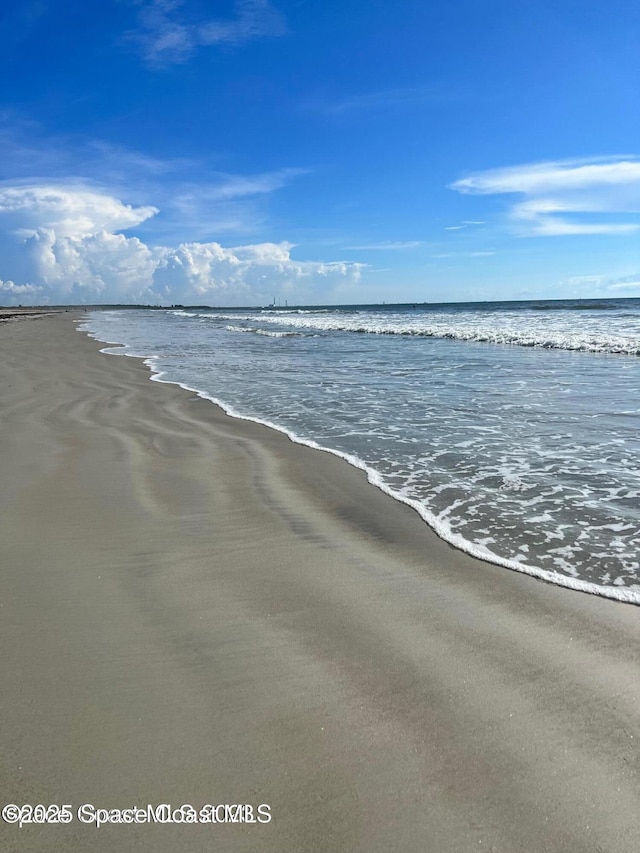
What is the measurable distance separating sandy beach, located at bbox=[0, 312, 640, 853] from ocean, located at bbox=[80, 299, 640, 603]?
0.43m

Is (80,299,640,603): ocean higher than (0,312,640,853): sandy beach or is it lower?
higher

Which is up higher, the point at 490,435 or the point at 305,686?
the point at 490,435

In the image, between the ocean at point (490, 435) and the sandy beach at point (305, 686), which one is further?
the ocean at point (490, 435)

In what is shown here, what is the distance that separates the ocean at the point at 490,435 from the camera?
387cm

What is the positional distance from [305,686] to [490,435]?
503cm

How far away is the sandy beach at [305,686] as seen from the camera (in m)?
1.76

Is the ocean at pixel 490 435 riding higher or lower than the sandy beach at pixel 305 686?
higher

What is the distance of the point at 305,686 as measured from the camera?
7.77 ft

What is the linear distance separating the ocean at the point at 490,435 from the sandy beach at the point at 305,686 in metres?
0.43

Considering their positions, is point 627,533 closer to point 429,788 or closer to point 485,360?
point 429,788

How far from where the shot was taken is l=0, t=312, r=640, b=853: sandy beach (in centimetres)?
176

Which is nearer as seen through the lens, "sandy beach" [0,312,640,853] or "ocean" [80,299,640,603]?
"sandy beach" [0,312,640,853]

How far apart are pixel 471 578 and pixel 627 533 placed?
1341 millimetres

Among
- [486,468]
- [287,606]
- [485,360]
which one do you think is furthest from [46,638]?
[485,360]
